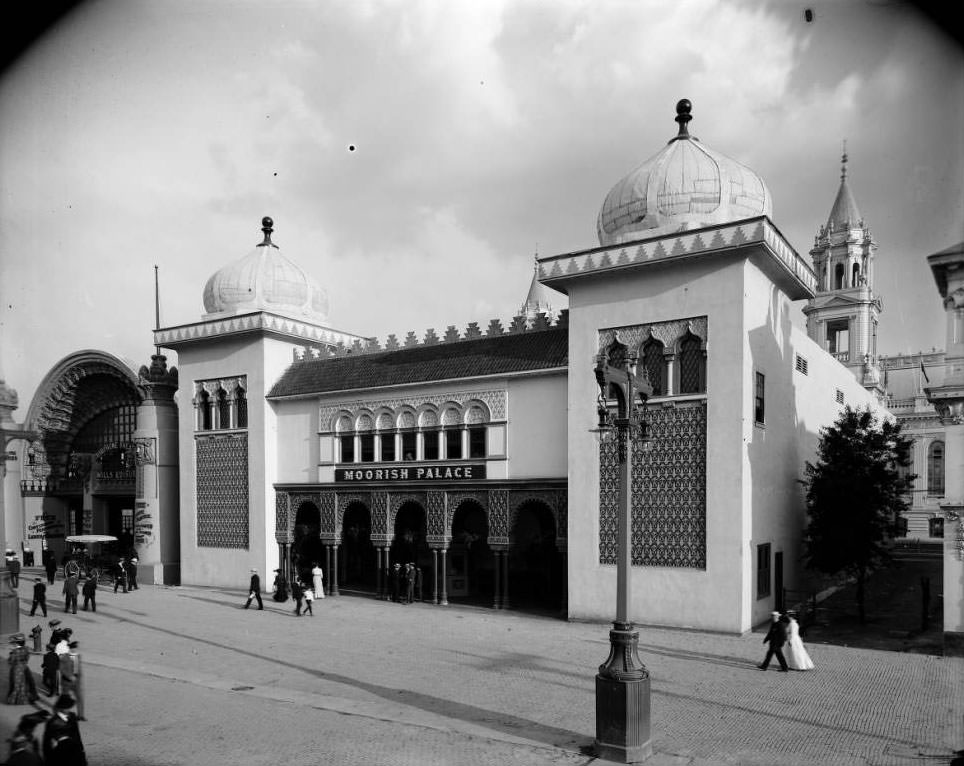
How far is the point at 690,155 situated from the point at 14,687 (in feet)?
58.6

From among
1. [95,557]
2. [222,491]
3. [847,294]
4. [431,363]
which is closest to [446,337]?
[431,363]

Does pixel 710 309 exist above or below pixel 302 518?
above

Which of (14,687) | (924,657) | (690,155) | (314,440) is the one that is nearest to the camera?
(14,687)

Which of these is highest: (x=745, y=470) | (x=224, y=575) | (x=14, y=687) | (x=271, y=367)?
(x=271, y=367)

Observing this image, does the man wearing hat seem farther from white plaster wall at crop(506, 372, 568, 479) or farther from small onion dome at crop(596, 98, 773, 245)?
small onion dome at crop(596, 98, 773, 245)

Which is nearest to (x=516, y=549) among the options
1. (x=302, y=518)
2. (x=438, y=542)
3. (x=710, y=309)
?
(x=438, y=542)

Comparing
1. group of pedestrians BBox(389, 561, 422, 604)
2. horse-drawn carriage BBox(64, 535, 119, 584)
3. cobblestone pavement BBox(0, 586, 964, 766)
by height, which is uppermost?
cobblestone pavement BBox(0, 586, 964, 766)

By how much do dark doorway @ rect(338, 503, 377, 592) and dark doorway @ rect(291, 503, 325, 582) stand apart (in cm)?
99

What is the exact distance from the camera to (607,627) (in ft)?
58.6

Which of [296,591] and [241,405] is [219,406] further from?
[296,591]

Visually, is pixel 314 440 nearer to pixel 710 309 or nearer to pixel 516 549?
pixel 516 549

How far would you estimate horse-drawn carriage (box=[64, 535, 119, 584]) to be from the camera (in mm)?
28361

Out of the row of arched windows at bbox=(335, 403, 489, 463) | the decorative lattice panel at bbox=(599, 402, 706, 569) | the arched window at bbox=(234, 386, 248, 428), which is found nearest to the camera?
the decorative lattice panel at bbox=(599, 402, 706, 569)

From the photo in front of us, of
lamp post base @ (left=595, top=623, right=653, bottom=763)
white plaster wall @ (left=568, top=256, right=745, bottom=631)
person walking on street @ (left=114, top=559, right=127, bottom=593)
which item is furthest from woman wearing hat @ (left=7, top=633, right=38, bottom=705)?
person walking on street @ (left=114, top=559, right=127, bottom=593)
